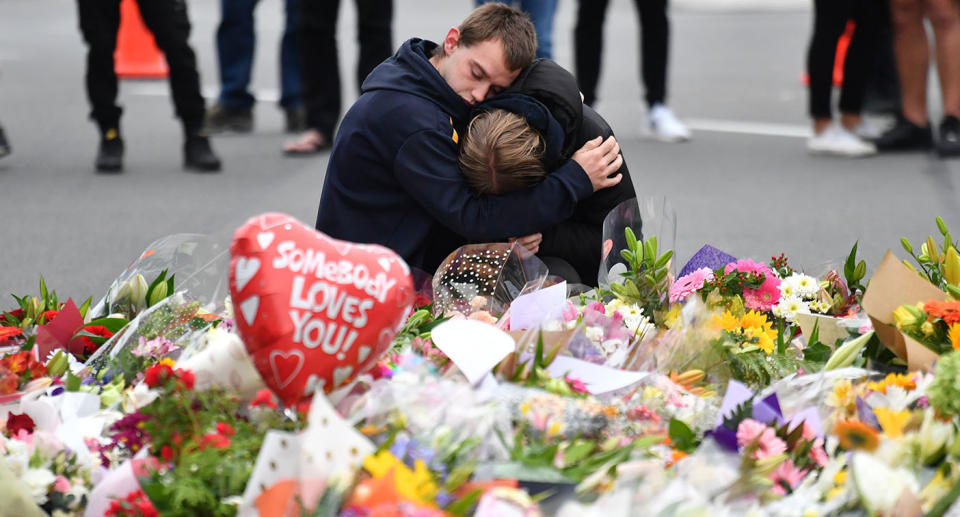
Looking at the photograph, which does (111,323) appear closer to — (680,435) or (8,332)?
(8,332)

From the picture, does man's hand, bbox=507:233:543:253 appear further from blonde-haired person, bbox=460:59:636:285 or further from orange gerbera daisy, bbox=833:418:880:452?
orange gerbera daisy, bbox=833:418:880:452

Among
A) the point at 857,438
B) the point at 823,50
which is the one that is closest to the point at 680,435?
the point at 857,438

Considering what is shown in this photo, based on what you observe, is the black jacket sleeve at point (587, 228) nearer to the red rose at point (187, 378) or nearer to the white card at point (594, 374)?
the white card at point (594, 374)

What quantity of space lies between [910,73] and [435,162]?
3.63 meters

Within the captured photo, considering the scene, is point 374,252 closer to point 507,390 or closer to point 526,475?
point 507,390

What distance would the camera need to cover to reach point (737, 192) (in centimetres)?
518

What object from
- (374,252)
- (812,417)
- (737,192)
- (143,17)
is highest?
(374,252)

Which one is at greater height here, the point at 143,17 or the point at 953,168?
the point at 143,17

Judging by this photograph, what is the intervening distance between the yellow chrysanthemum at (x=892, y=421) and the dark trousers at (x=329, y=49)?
3.92 meters

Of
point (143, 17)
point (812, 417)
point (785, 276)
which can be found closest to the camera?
point (812, 417)

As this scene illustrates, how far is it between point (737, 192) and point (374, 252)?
3687 millimetres

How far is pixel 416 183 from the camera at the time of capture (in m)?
2.72

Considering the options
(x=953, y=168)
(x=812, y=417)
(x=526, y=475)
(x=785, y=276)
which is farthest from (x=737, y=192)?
(x=526, y=475)

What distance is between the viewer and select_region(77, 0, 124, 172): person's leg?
4.95 meters
